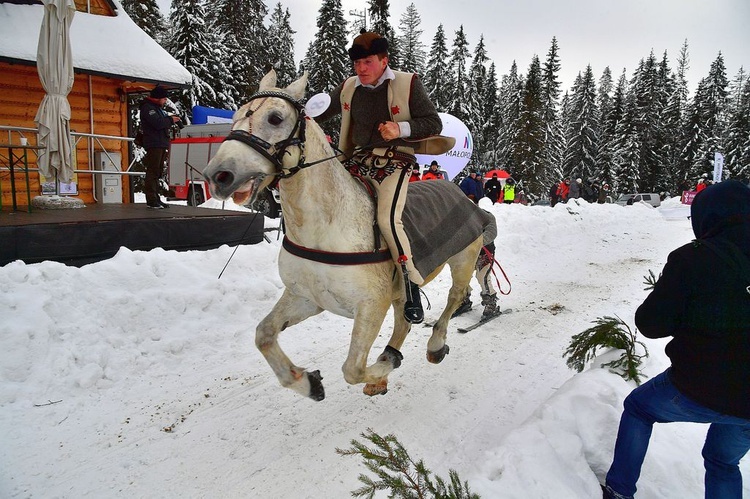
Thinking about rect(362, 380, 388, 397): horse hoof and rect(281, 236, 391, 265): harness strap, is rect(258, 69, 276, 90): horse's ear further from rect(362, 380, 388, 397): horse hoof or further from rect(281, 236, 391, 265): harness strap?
rect(362, 380, 388, 397): horse hoof

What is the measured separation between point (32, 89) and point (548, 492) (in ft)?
41.5

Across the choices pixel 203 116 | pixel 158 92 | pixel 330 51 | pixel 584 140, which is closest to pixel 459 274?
pixel 158 92

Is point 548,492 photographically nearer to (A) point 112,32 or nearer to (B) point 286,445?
(B) point 286,445


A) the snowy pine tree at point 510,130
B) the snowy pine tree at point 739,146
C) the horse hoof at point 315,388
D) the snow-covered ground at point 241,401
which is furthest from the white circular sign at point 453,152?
the snowy pine tree at point 739,146

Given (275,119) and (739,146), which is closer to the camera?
(275,119)

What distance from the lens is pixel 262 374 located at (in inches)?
182

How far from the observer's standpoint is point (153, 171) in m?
9.25

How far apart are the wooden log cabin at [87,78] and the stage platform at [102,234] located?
12.6 ft

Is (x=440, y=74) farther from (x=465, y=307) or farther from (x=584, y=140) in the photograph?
(x=465, y=307)

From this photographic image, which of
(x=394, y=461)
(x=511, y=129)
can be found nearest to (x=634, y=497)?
(x=394, y=461)

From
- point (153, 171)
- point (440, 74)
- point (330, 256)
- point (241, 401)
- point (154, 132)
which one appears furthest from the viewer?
point (440, 74)

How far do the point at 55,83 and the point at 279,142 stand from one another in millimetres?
7348

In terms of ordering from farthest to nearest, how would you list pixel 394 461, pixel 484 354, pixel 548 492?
pixel 484 354 < pixel 548 492 < pixel 394 461

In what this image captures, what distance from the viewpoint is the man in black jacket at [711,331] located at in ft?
7.48
